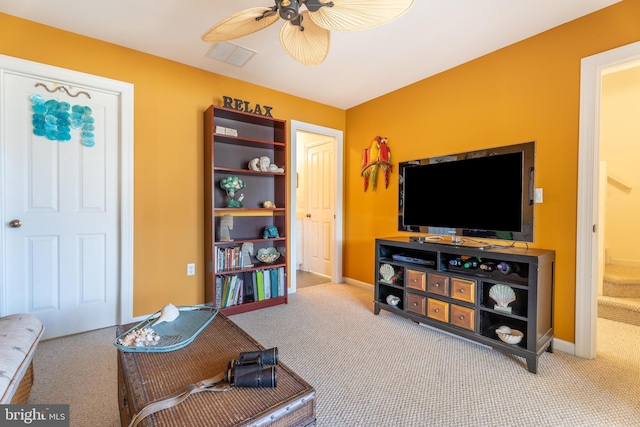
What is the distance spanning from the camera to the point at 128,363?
44.1 inches

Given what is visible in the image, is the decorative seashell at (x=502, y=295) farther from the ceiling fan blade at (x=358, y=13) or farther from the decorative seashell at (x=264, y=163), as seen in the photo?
the decorative seashell at (x=264, y=163)

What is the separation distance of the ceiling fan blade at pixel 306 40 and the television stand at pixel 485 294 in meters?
1.71

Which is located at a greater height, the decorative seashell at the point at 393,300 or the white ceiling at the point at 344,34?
the white ceiling at the point at 344,34

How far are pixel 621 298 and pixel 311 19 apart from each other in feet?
12.1

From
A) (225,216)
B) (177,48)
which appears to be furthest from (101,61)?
(225,216)

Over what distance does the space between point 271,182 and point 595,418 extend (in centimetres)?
306

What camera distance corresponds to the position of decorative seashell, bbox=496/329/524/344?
192cm

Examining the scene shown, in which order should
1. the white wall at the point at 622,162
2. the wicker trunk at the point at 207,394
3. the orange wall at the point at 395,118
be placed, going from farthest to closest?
the white wall at the point at 622,162 → the orange wall at the point at 395,118 → the wicker trunk at the point at 207,394

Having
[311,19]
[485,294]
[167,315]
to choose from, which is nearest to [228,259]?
[167,315]

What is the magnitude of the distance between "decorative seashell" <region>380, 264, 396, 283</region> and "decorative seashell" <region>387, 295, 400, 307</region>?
6.0 inches

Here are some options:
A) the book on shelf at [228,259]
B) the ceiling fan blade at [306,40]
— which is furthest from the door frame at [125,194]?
the ceiling fan blade at [306,40]

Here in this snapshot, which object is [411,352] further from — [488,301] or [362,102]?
[362,102]

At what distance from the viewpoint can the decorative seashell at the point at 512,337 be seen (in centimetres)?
192

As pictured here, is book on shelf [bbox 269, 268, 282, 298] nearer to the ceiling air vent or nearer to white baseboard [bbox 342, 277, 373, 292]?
white baseboard [bbox 342, 277, 373, 292]
